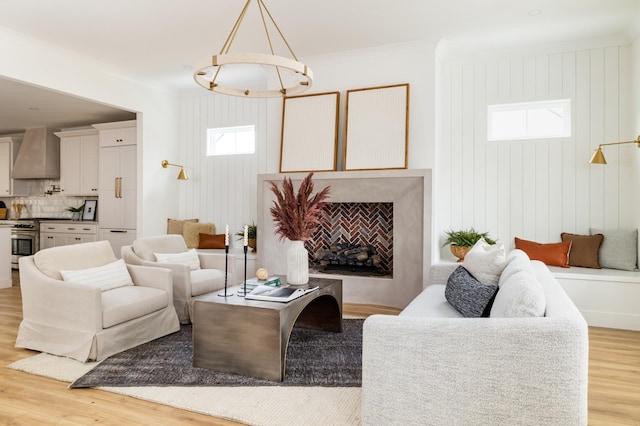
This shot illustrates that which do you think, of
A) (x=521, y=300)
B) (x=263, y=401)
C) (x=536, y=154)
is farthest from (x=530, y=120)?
(x=263, y=401)

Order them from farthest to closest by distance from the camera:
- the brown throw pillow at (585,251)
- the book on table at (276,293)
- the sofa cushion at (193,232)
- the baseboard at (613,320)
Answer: the sofa cushion at (193,232), the brown throw pillow at (585,251), the baseboard at (613,320), the book on table at (276,293)

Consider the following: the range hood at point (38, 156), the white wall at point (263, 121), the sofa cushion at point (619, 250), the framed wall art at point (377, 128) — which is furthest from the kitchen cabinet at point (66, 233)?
the sofa cushion at point (619, 250)

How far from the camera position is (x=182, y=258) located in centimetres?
431

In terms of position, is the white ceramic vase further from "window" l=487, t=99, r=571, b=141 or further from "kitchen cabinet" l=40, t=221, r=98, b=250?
"kitchen cabinet" l=40, t=221, r=98, b=250

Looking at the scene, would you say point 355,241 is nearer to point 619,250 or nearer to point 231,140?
point 231,140

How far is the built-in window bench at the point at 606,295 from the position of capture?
390 centimetres

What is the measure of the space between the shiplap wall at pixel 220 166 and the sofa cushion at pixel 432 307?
136 inches

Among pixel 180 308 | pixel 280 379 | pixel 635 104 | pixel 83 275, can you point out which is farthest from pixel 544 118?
pixel 83 275

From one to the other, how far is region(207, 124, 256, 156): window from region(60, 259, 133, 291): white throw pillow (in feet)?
9.77

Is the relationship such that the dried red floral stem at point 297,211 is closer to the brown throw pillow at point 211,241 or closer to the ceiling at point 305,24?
the ceiling at point 305,24

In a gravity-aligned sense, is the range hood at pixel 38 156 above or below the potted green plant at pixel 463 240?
above

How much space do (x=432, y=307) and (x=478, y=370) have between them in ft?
3.63

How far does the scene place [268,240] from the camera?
5.25 m

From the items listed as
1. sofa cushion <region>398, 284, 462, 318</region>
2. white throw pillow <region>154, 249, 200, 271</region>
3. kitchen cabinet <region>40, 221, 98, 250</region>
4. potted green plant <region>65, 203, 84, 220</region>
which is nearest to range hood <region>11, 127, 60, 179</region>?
potted green plant <region>65, 203, 84, 220</region>
